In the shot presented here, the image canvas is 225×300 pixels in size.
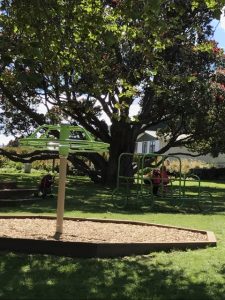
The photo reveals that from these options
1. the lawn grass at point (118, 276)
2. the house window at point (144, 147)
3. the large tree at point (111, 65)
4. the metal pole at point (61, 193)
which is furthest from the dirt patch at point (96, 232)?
the house window at point (144, 147)

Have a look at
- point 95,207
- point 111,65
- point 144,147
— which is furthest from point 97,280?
point 144,147

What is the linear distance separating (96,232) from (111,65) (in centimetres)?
1138

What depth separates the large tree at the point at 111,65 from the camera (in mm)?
8664

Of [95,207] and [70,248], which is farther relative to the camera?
[95,207]

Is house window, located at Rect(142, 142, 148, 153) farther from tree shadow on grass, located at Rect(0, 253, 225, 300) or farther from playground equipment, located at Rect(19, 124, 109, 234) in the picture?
tree shadow on grass, located at Rect(0, 253, 225, 300)

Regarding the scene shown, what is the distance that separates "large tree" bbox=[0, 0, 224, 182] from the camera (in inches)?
341

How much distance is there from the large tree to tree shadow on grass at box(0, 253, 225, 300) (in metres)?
2.23

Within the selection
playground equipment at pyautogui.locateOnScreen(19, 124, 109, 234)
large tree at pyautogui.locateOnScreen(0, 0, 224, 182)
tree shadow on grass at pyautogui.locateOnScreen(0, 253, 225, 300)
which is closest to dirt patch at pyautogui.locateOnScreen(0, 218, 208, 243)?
playground equipment at pyautogui.locateOnScreen(19, 124, 109, 234)

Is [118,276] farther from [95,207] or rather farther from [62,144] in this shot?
[95,207]

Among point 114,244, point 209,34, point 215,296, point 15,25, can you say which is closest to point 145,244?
point 114,244

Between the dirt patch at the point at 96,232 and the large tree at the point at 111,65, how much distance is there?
2.28 metres

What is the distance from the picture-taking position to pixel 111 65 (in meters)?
19.5

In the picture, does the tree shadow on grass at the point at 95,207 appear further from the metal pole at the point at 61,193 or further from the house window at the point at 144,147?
the house window at the point at 144,147

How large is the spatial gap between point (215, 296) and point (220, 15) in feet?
14.5
